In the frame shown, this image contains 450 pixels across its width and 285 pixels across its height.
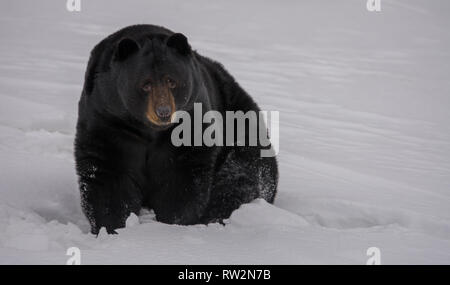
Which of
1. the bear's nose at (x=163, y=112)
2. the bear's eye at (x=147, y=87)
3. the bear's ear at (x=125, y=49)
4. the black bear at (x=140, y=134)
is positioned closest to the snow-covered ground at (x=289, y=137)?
the black bear at (x=140, y=134)

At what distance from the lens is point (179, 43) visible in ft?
14.4

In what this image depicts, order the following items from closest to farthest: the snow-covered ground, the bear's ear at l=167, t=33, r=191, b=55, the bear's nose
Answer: the snow-covered ground → the bear's nose → the bear's ear at l=167, t=33, r=191, b=55

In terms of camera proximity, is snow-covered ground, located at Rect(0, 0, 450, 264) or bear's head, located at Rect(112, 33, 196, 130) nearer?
snow-covered ground, located at Rect(0, 0, 450, 264)

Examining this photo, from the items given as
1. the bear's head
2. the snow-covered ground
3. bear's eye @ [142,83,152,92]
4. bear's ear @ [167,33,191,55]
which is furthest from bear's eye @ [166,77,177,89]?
the snow-covered ground

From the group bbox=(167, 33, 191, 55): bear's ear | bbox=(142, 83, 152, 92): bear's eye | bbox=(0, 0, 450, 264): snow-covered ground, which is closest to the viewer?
bbox=(0, 0, 450, 264): snow-covered ground

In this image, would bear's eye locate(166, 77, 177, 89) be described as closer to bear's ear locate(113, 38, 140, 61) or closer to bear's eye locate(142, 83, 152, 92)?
bear's eye locate(142, 83, 152, 92)

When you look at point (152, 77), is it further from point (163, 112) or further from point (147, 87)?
point (163, 112)

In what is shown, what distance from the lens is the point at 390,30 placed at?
24.0 m

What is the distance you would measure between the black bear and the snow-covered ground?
0.25 metres

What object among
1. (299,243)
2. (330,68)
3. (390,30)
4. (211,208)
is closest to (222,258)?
(299,243)

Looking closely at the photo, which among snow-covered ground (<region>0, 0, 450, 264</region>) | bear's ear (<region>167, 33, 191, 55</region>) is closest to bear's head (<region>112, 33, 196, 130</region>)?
bear's ear (<region>167, 33, 191, 55</region>)

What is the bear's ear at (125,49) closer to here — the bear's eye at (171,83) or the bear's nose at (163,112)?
the bear's eye at (171,83)

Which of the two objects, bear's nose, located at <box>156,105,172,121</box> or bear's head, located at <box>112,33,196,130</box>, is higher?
bear's head, located at <box>112,33,196,130</box>

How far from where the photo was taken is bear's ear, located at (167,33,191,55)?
436 centimetres
